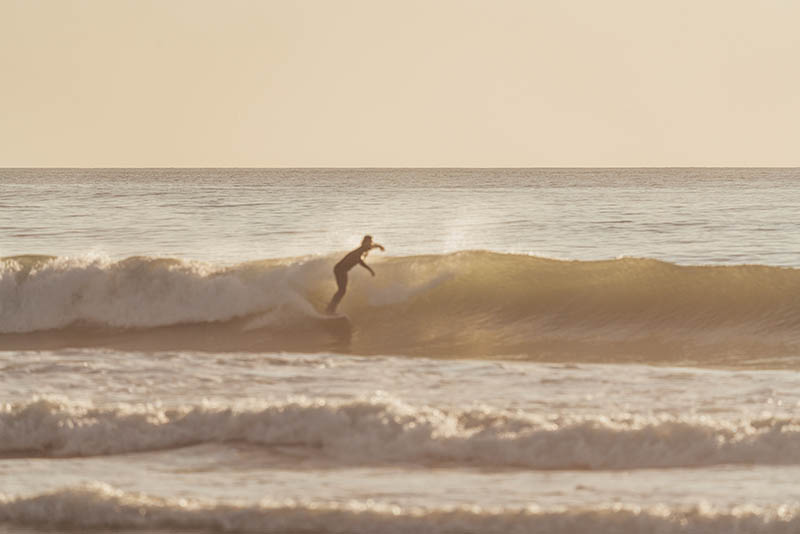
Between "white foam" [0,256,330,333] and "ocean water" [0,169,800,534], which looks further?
"white foam" [0,256,330,333]

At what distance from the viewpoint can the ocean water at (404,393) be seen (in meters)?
8.80

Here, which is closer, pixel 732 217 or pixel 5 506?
pixel 5 506

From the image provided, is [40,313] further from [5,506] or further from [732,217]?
[732,217]

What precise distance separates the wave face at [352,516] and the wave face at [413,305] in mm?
8446

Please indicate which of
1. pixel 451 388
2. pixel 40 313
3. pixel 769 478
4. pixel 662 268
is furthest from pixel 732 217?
pixel 769 478

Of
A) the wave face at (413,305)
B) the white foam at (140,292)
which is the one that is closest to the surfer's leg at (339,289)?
the wave face at (413,305)

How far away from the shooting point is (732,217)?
4250 centimetres

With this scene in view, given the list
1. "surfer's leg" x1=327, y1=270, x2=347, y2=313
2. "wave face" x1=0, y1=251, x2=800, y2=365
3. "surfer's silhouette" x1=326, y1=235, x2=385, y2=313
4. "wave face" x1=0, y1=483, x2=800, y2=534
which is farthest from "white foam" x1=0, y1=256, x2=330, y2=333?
"wave face" x1=0, y1=483, x2=800, y2=534

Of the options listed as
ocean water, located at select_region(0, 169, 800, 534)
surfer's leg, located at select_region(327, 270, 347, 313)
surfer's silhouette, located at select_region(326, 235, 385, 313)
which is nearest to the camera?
ocean water, located at select_region(0, 169, 800, 534)

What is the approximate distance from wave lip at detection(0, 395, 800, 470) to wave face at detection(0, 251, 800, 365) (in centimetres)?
609

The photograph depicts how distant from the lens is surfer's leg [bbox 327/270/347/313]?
19531mm

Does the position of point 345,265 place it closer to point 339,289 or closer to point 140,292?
point 339,289

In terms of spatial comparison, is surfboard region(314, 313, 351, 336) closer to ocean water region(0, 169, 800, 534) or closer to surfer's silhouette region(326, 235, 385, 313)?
ocean water region(0, 169, 800, 534)

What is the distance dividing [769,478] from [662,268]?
12.3m
